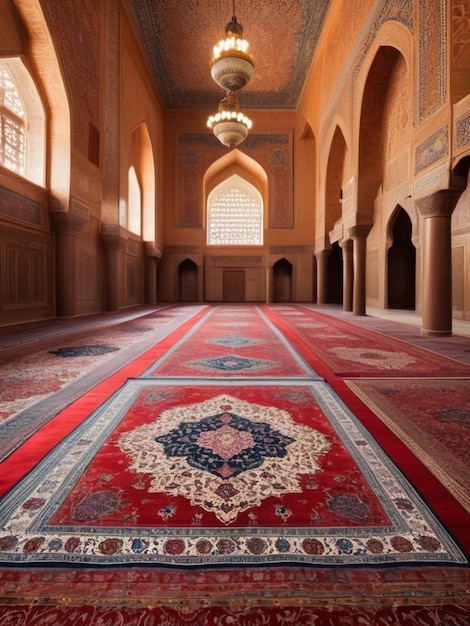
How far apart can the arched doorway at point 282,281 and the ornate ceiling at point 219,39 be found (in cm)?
586

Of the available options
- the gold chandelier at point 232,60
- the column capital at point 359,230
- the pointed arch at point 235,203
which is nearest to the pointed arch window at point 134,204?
the pointed arch at point 235,203

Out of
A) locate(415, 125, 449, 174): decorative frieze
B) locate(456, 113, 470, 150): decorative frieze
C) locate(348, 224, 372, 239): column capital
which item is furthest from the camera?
locate(348, 224, 372, 239): column capital

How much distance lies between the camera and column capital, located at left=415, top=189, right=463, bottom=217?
166 inches

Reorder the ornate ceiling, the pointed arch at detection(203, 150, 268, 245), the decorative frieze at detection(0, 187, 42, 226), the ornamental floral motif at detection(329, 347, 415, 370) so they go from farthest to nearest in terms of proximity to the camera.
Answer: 1. the pointed arch at detection(203, 150, 268, 245)
2. the ornate ceiling
3. the decorative frieze at detection(0, 187, 42, 226)
4. the ornamental floral motif at detection(329, 347, 415, 370)

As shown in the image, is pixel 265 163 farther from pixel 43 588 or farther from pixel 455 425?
pixel 43 588

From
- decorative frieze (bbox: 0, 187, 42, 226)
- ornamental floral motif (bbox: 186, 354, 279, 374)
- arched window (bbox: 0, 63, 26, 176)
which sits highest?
arched window (bbox: 0, 63, 26, 176)

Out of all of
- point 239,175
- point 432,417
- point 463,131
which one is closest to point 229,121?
point 239,175

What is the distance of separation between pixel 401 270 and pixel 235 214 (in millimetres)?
6932

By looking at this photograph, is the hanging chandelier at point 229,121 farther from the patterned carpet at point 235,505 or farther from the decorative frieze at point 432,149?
the patterned carpet at point 235,505

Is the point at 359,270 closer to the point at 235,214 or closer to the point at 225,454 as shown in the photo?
the point at 225,454

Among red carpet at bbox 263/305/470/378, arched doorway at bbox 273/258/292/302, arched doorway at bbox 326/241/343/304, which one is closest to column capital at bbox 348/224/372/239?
red carpet at bbox 263/305/470/378

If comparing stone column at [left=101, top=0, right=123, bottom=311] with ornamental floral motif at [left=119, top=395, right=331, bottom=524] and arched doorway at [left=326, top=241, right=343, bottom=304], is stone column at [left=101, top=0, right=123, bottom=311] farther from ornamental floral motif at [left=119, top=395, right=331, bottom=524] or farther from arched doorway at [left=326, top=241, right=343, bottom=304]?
arched doorway at [left=326, top=241, right=343, bottom=304]

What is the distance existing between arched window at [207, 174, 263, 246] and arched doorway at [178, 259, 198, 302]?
1226mm

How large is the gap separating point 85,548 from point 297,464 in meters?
0.70
